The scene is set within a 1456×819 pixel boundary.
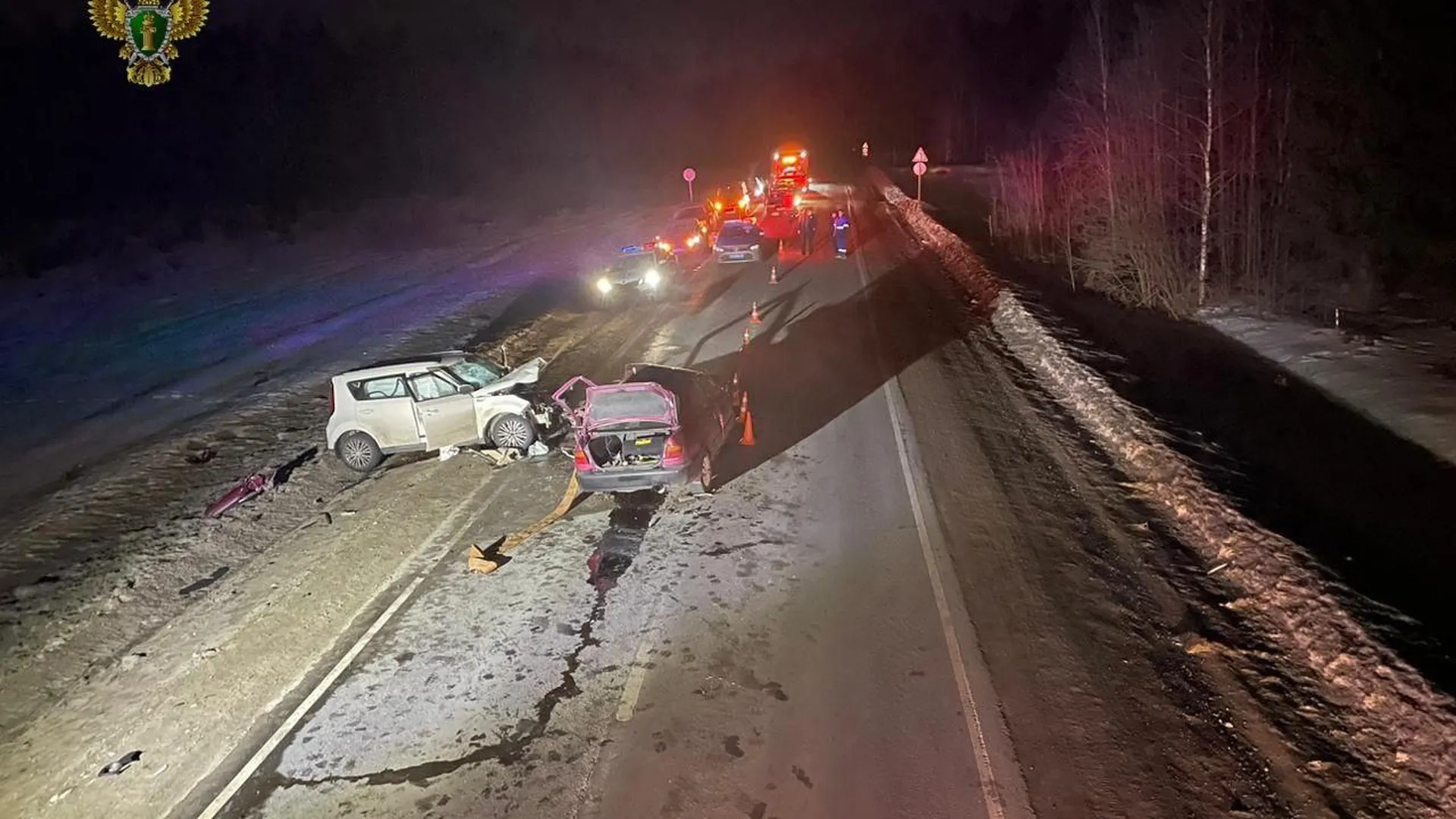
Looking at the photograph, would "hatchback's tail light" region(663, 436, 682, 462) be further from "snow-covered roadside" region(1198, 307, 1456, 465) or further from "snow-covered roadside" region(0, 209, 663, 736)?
"snow-covered roadside" region(1198, 307, 1456, 465)

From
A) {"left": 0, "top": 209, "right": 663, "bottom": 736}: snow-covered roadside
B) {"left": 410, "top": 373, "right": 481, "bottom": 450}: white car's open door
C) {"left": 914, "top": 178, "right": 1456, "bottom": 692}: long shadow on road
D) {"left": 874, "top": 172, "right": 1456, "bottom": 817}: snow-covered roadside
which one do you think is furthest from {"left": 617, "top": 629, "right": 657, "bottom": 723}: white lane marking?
{"left": 410, "top": 373, "right": 481, "bottom": 450}: white car's open door

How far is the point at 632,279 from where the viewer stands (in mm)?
24531

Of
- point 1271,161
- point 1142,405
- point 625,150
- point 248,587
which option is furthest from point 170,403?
point 625,150

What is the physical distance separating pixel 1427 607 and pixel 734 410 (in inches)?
333

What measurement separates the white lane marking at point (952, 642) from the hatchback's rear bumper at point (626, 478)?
118 inches

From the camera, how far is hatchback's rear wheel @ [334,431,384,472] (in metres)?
13.0

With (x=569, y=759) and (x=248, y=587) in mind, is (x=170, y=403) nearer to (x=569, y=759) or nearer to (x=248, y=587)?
(x=248, y=587)

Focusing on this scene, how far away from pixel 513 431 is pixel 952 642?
7662 millimetres

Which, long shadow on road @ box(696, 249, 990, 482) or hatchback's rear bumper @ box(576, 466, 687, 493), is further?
long shadow on road @ box(696, 249, 990, 482)

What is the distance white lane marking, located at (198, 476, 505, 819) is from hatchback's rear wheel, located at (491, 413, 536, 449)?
165 cm

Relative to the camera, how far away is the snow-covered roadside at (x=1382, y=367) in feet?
38.1

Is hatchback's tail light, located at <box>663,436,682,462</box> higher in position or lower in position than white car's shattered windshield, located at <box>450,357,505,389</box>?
lower

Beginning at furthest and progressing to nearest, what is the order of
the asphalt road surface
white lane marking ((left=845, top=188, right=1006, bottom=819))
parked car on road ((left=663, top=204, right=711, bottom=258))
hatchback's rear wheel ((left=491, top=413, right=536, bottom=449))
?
1. parked car on road ((left=663, top=204, right=711, bottom=258))
2. hatchback's rear wheel ((left=491, top=413, right=536, bottom=449))
3. the asphalt road surface
4. white lane marking ((left=845, top=188, right=1006, bottom=819))

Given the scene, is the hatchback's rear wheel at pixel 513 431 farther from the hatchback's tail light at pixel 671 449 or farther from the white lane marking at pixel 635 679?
the white lane marking at pixel 635 679
